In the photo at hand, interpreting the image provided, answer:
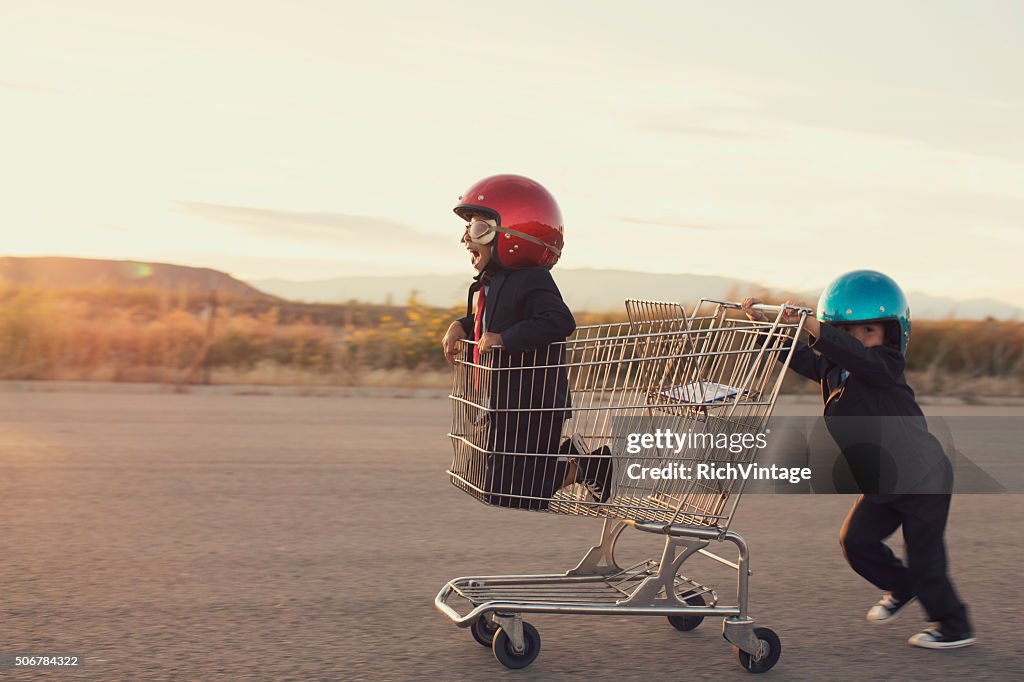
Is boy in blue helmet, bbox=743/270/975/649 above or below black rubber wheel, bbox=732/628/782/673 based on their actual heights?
above

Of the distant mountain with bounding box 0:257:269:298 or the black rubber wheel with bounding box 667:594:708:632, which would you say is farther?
the distant mountain with bounding box 0:257:269:298

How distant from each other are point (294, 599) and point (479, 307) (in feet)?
5.00

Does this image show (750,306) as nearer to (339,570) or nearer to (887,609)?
(887,609)

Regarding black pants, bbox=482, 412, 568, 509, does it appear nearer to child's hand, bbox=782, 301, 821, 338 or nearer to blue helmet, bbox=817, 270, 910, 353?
child's hand, bbox=782, 301, 821, 338

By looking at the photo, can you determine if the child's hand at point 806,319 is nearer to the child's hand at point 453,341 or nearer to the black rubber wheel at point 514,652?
the child's hand at point 453,341

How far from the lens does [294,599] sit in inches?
208

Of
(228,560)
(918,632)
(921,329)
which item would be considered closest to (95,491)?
(228,560)

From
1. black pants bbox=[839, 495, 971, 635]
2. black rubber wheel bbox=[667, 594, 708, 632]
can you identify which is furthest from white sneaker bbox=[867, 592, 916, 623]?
black rubber wheel bbox=[667, 594, 708, 632]

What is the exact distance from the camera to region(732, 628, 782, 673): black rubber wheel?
444 centimetres

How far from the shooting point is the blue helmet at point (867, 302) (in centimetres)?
A: 484

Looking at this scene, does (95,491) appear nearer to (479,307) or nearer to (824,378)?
(479,307)

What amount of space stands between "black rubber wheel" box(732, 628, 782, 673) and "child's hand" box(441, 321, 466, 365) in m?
1.52

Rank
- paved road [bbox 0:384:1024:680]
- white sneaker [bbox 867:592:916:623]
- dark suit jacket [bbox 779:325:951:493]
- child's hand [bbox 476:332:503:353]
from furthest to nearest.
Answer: white sneaker [bbox 867:592:916:623], dark suit jacket [bbox 779:325:951:493], paved road [bbox 0:384:1024:680], child's hand [bbox 476:332:503:353]

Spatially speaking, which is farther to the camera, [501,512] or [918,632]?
[501,512]
